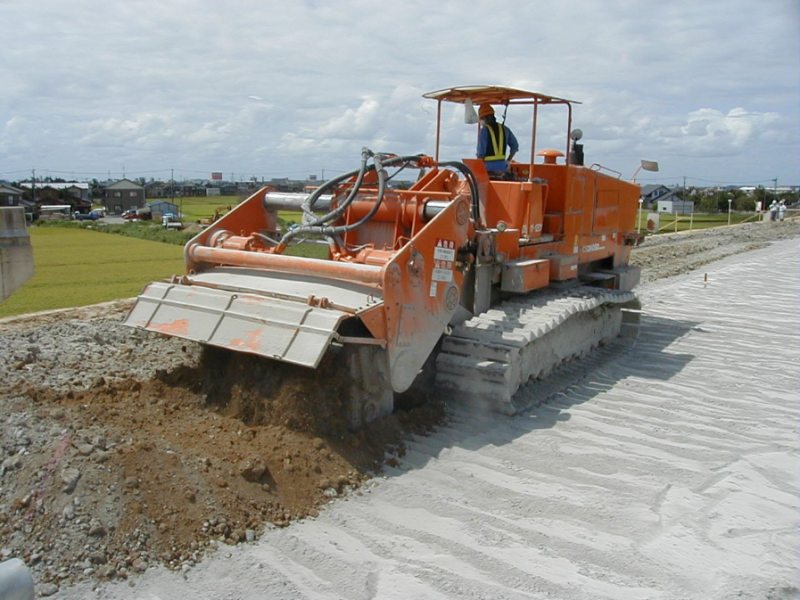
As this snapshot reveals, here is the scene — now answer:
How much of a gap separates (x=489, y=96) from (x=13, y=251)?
16.0 feet

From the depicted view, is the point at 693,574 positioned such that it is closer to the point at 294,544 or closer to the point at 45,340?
the point at 294,544

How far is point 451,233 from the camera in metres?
6.07

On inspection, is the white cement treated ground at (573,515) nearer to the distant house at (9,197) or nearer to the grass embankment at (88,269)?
the grass embankment at (88,269)

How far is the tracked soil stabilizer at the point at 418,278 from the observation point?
5.39 metres

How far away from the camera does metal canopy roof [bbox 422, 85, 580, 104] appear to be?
7.33 meters

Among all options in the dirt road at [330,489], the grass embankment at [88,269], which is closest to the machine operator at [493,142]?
the dirt road at [330,489]

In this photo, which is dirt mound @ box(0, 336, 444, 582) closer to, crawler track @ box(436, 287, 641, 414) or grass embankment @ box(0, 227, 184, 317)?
crawler track @ box(436, 287, 641, 414)

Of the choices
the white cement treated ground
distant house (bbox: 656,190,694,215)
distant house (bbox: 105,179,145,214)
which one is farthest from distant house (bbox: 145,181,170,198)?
the white cement treated ground

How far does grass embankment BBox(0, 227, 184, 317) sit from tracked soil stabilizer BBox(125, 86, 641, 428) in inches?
217

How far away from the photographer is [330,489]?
4801mm

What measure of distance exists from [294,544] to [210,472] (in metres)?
0.78

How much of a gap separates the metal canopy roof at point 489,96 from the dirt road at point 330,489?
3.12m

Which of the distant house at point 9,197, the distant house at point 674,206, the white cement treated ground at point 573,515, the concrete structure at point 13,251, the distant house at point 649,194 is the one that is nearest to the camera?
the white cement treated ground at point 573,515

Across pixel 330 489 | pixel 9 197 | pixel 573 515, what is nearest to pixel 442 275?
pixel 330 489
